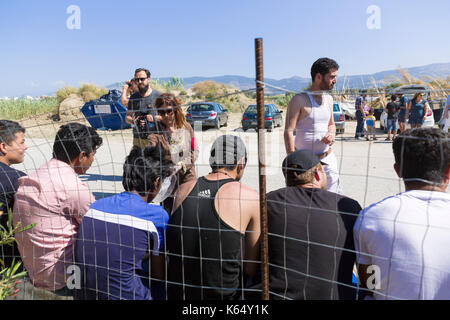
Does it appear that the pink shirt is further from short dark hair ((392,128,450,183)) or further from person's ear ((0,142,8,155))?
short dark hair ((392,128,450,183))

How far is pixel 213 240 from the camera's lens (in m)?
1.87

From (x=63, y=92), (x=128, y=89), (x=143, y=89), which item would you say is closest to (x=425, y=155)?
(x=143, y=89)

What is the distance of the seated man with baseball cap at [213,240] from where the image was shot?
1.87 meters

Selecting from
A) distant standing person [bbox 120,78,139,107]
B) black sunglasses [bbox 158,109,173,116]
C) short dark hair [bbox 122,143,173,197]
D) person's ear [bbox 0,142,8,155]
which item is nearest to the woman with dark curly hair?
black sunglasses [bbox 158,109,173,116]

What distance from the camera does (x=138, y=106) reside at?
4090 millimetres

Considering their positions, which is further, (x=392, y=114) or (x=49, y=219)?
(x=392, y=114)

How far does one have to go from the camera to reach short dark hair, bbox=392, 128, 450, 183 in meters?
1.64

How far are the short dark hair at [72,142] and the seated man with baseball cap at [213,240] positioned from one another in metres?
1.03

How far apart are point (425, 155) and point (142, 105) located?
10.3ft

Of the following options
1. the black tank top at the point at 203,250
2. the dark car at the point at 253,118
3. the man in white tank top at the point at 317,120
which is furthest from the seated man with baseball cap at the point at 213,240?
the dark car at the point at 253,118

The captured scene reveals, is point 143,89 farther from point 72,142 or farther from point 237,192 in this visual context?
point 237,192

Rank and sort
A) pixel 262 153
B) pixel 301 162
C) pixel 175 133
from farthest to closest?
pixel 175 133 < pixel 301 162 < pixel 262 153
